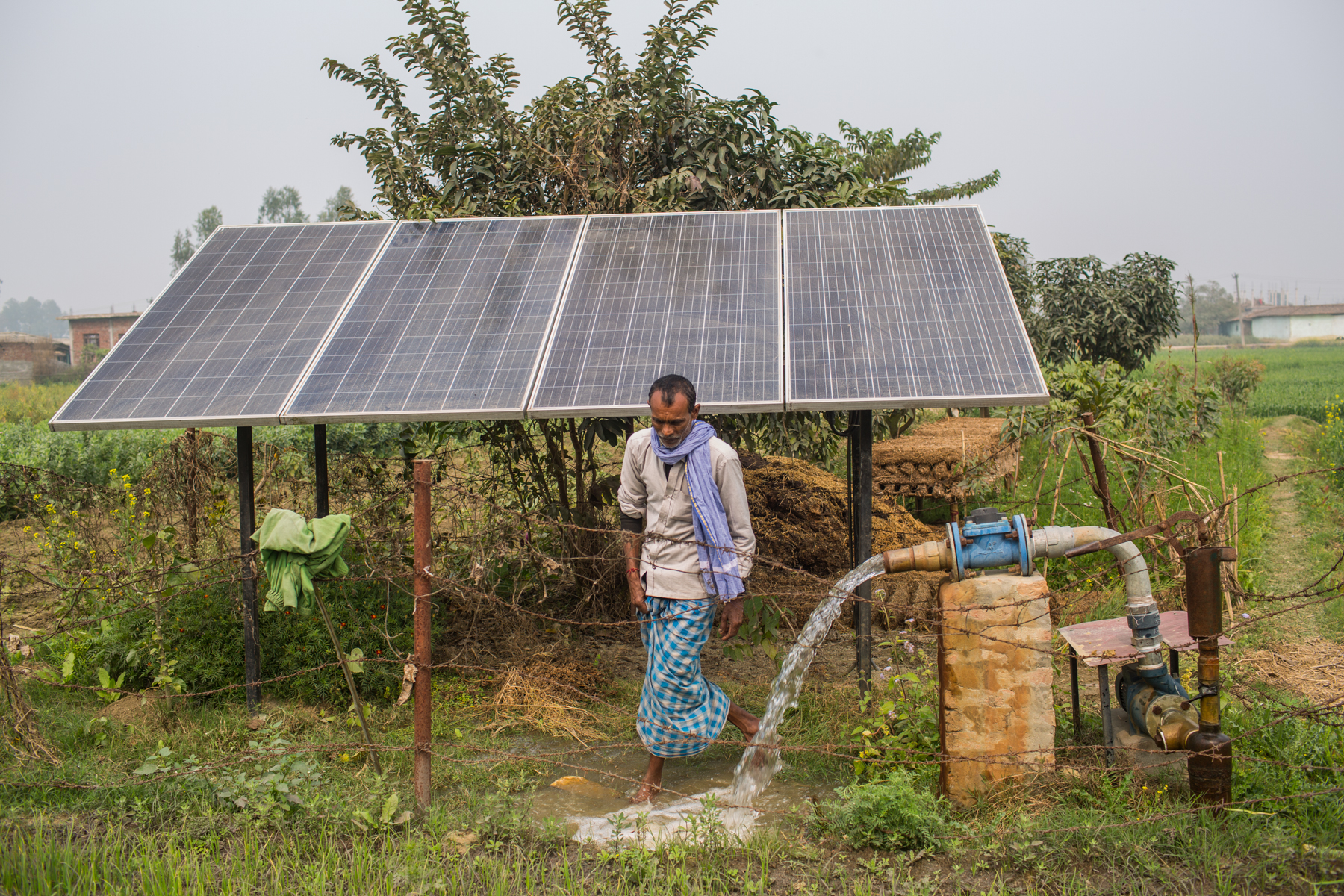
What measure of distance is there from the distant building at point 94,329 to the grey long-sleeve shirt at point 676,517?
196 ft

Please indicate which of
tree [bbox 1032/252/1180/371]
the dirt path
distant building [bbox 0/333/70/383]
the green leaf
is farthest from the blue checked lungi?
distant building [bbox 0/333/70/383]

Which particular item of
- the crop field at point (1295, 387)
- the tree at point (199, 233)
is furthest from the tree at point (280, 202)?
the crop field at point (1295, 387)

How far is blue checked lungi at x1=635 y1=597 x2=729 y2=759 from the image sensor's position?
13.2 ft

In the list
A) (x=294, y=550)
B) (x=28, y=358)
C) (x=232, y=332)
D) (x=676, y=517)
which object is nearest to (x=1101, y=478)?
(x=676, y=517)

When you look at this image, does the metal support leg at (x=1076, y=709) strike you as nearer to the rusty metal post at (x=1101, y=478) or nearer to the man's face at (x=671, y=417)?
the rusty metal post at (x=1101, y=478)

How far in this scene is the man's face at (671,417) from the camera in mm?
3855

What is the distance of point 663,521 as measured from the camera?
4078 millimetres

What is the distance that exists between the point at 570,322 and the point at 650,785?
2.58 metres

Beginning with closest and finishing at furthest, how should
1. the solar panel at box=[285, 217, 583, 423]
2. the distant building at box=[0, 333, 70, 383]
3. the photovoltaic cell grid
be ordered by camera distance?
1. the photovoltaic cell grid
2. the solar panel at box=[285, 217, 583, 423]
3. the distant building at box=[0, 333, 70, 383]

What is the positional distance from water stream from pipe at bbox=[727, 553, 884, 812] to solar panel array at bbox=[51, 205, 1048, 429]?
34.9 inches

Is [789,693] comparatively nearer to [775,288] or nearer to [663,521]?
[663,521]

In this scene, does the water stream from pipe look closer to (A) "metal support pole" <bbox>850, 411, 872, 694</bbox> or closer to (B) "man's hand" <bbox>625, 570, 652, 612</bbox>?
(A) "metal support pole" <bbox>850, 411, 872, 694</bbox>

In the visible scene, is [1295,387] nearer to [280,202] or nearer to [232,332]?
[232,332]

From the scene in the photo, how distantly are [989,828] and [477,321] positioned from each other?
12.3ft
